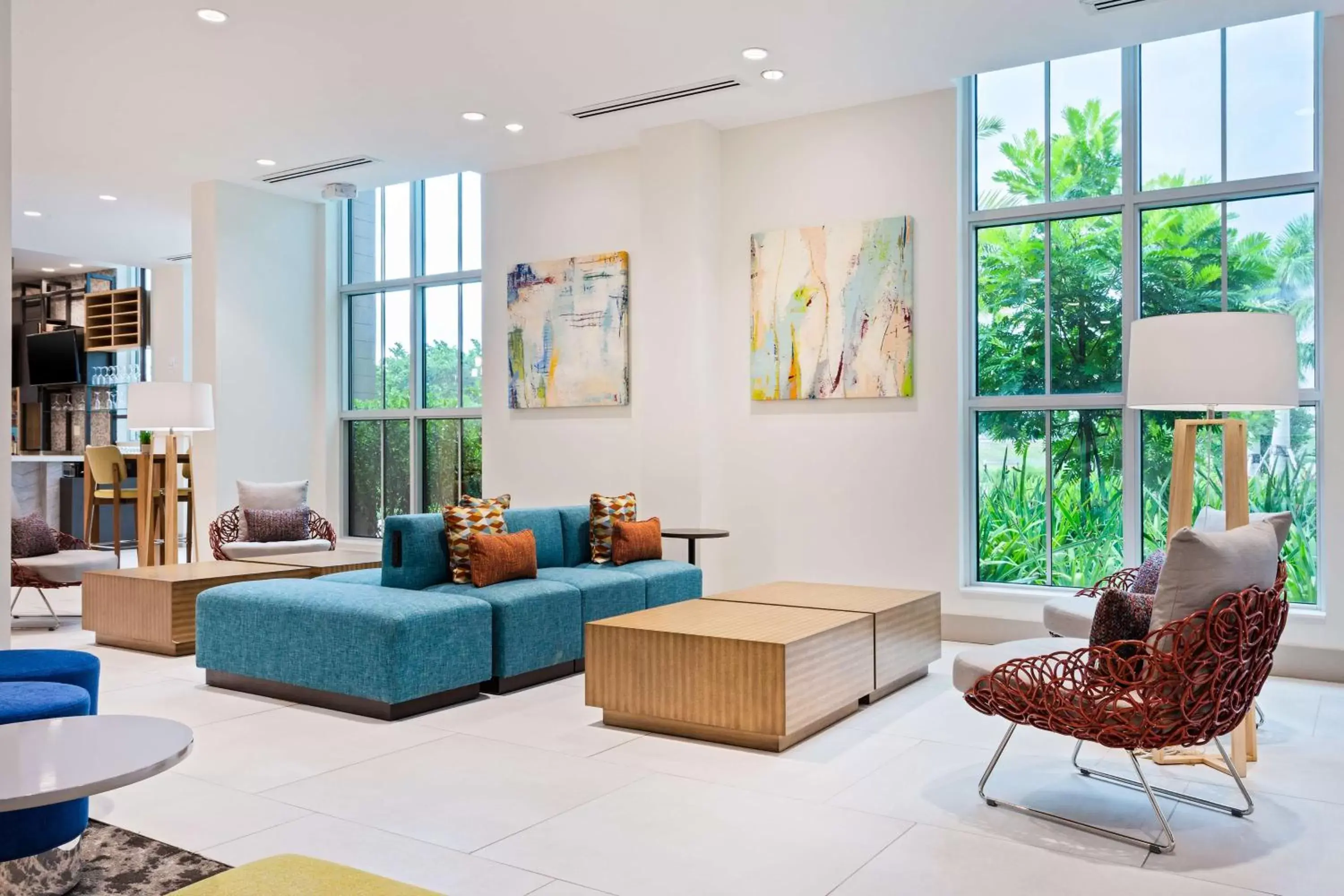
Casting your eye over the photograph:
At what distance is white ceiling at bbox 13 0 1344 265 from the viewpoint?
16.7 feet

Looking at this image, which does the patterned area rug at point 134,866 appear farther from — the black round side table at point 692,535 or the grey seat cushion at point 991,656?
the black round side table at point 692,535

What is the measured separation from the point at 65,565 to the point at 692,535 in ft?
12.3

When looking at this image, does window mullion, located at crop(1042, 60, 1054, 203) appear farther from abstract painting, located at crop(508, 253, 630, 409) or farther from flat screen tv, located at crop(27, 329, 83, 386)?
flat screen tv, located at crop(27, 329, 83, 386)

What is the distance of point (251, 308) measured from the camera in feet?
28.0

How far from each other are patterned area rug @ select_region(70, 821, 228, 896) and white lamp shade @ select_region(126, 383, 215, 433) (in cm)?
469

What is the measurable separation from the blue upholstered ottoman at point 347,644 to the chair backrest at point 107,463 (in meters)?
4.85

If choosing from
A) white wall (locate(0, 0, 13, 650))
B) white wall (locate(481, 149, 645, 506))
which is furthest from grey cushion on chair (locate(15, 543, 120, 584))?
white wall (locate(481, 149, 645, 506))

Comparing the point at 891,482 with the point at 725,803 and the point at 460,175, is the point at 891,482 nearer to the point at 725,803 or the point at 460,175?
the point at 725,803

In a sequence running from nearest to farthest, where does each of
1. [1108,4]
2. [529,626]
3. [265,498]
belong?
1. [529,626]
2. [1108,4]
3. [265,498]

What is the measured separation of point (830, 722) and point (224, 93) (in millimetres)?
5030

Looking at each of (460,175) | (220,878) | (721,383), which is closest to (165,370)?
(460,175)

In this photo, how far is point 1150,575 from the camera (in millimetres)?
3740

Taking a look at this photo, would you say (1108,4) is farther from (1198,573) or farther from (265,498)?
(265,498)

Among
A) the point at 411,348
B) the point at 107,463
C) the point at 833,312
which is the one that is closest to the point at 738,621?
the point at 833,312
